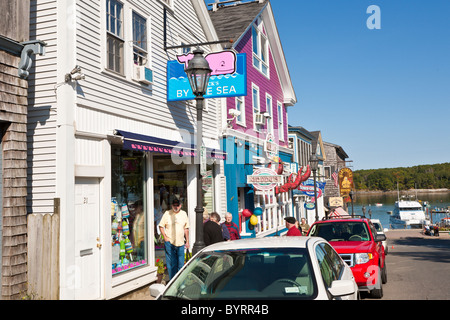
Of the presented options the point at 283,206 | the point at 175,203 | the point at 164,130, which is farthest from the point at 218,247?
the point at 283,206

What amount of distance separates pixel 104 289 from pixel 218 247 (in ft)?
14.0

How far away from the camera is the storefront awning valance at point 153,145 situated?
9.22m

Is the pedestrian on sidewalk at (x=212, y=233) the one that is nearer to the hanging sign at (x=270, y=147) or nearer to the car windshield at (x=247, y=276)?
the car windshield at (x=247, y=276)

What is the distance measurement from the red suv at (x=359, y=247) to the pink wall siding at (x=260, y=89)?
7.06 m

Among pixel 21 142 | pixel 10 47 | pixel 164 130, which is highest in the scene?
pixel 10 47

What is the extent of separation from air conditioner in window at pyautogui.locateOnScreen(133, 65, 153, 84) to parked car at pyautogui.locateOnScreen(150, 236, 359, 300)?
6.20 meters

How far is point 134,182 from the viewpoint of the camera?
10133 millimetres

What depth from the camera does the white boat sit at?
63.4 metres

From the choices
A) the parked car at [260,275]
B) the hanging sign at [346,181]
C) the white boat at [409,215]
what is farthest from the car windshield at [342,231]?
the white boat at [409,215]

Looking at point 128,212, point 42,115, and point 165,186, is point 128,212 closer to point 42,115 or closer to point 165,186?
point 165,186

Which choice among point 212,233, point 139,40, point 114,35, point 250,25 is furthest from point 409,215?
point 114,35

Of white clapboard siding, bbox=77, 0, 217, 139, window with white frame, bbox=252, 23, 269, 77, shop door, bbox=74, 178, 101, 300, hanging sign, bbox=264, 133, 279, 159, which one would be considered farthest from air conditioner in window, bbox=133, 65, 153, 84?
window with white frame, bbox=252, 23, 269, 77

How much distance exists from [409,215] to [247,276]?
65704 mm

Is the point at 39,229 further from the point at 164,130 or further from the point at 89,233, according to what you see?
the point at 164,130
